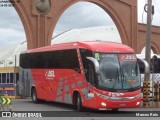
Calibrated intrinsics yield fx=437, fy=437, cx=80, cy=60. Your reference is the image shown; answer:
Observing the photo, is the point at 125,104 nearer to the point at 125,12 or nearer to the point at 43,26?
the point at 43,26

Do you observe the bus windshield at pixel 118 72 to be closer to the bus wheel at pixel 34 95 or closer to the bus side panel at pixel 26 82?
the bus wheel at pixel 34 95

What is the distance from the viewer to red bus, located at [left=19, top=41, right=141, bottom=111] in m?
19.4

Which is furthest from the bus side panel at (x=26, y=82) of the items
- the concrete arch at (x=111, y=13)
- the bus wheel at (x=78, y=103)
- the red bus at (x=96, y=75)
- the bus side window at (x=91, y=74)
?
the bus side window at (x=91, y=74)

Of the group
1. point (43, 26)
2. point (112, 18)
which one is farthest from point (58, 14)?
point (112, 18)

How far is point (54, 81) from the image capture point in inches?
947

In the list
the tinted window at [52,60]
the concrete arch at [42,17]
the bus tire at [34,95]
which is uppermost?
the concrete arch at [42,17]

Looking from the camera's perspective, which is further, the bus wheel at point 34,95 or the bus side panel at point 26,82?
the bus side panel at point 26,82

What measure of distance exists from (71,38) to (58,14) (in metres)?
27.5

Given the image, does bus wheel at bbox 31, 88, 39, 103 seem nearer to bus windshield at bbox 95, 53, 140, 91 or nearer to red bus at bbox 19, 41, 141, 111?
red bus at bbox 19, 41, 141, 111

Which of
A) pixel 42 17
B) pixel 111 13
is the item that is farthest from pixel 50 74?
pixel 111 13

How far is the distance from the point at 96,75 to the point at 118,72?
107 cm

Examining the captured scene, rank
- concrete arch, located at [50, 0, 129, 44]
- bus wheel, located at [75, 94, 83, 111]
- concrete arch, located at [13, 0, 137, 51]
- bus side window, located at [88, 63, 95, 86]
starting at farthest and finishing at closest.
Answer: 1. concrete arch, located at [50, 0, 129, 44]
2. concrete arch, located at [13, 0, 137, 51]
3. bus wheel, located at [75, 94, 83, 111]
4. bus side window, located at [88, 63, 95, 86]

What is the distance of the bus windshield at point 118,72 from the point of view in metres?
19.5

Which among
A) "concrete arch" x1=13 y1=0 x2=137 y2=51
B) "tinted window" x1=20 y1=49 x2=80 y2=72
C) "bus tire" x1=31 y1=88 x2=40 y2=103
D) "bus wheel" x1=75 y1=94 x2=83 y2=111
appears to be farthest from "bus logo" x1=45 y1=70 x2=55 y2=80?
"concrete arch" x1=13 y1=0 x2=137 y2=51
